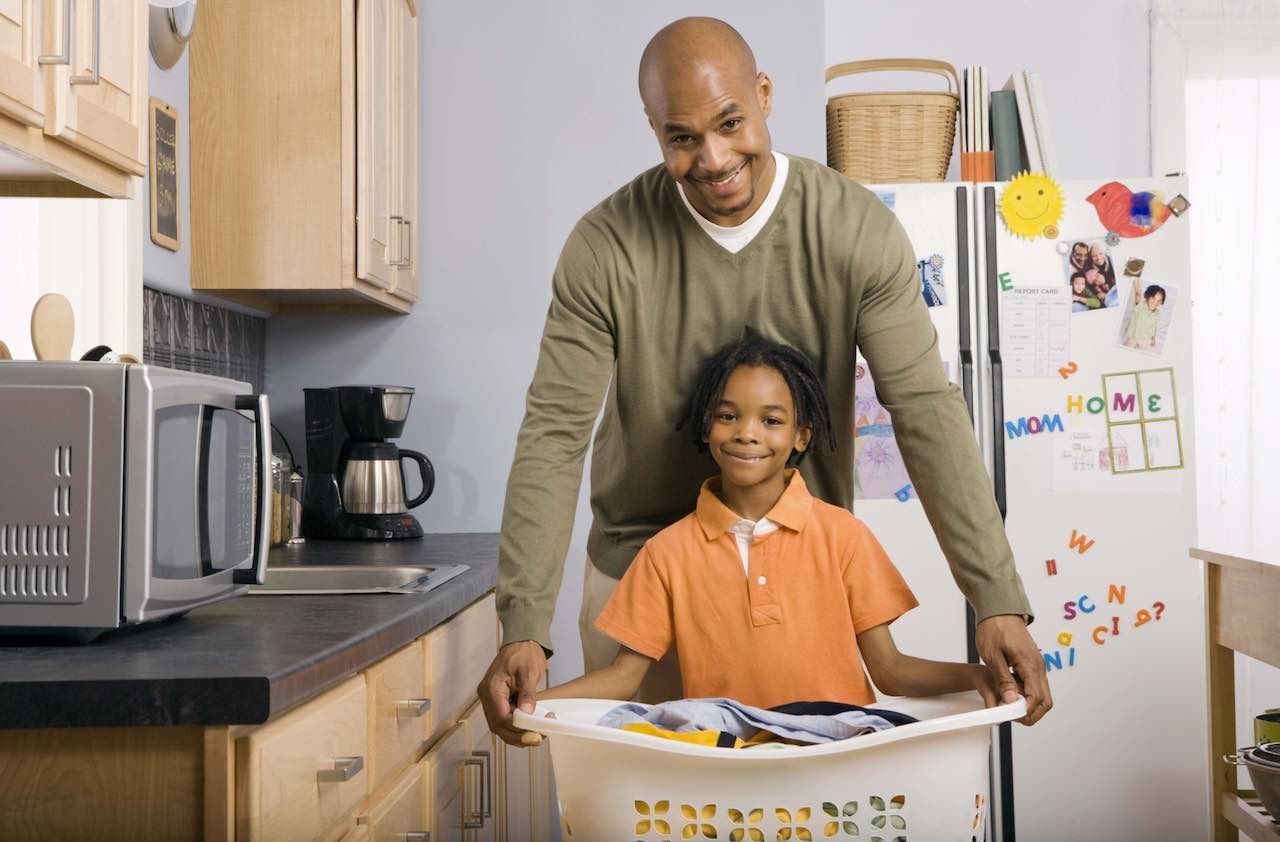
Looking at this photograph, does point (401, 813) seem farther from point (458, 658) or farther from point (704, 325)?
point (704, 325)

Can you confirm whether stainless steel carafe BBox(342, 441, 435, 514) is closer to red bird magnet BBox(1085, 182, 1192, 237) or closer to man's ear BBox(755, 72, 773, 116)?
man's ear BBox(755, 72, 773, 116)

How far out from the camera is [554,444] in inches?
55.6

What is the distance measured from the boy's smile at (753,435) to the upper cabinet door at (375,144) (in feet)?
4.05

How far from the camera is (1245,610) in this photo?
2412 millimetres

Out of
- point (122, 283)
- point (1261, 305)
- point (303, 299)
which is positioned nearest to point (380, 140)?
point (303, 299)

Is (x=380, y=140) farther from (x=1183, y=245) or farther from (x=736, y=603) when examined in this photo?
(x=1183, y=245)

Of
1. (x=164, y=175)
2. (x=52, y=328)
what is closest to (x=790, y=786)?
(x=52, y=328)

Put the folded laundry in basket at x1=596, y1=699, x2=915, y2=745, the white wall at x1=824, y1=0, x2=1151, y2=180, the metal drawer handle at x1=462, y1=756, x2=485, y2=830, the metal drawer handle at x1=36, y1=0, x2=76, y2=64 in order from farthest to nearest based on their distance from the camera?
the white wall at x1=824, y1=0, x2=1151, y2=180, the metal drawer handle at x1=462, y1=756, x2=485, y2=830, the metal drawer handle at x1=36, y1=0, x2=76, y2=64, the folded laundry in basket at x1=596, y1=699, x2=915, y2=745

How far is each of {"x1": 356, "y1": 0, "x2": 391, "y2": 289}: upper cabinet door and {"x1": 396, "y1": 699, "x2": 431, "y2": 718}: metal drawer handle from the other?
41.7 inches

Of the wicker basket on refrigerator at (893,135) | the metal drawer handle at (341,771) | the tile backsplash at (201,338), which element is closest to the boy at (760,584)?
the metal drawer handle at (341,771)

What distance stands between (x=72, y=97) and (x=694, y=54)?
0.68 meters

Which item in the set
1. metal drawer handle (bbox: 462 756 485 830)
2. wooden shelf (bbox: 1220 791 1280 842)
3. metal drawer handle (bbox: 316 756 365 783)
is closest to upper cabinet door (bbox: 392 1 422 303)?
metal drawer handle (bbox: 462 756 485 830)

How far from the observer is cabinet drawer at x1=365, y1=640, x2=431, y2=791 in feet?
4.72

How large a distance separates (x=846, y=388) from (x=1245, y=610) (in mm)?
1331
